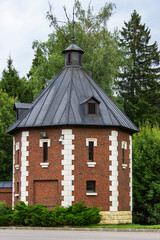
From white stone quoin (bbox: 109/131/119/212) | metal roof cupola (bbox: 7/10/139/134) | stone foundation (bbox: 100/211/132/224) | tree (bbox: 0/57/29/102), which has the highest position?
tree (bbox: 0/57/29/102)

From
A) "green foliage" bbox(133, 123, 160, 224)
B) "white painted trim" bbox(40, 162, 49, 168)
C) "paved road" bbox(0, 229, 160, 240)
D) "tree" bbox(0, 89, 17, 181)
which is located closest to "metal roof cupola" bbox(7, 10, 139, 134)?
"white painted trim" bbox(40, 162, 49, 168)

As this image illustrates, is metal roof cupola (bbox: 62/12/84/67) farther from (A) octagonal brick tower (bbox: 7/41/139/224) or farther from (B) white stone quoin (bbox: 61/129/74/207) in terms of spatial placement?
(B) white stone quoin (bbox: 61/129/74/207)

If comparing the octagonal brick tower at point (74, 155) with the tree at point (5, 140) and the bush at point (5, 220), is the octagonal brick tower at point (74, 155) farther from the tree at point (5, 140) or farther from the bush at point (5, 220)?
the tree at point (5, 140)

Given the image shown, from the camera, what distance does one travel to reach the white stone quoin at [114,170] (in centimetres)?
3281

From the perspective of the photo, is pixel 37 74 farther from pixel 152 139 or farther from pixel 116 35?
pixel 152 139

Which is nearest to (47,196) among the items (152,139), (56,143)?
(56,143)

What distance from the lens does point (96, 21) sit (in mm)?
51062

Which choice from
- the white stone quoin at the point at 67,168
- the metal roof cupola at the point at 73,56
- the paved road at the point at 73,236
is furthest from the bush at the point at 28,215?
the metal roof cupola at the point at 73,56

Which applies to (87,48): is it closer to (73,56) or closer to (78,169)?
(73,56)

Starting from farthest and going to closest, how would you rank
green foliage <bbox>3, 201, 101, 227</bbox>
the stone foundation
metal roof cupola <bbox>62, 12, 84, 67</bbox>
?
1. metal roof cupola <bbox>62, 12, 84, 67</bbox>
2. the stone foundation
3. green foliage <bbox>3, 201, 101, 227</bbox>

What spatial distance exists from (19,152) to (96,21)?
21.0 meters

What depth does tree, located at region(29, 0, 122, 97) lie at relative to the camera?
4828 centimetres

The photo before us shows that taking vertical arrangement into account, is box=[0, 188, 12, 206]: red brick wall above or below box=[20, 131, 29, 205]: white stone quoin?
below

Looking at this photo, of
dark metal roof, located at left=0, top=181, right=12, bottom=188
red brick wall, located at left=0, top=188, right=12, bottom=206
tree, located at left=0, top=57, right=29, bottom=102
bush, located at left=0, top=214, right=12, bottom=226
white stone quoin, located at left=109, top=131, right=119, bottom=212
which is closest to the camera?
bush, located at left=0, top=214, right=12, bottom=226
